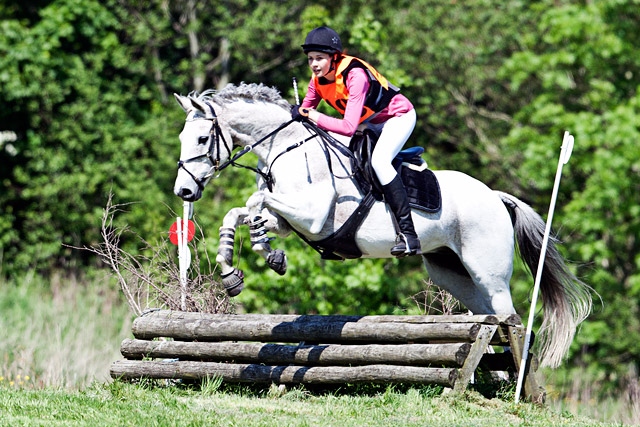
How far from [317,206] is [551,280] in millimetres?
2328

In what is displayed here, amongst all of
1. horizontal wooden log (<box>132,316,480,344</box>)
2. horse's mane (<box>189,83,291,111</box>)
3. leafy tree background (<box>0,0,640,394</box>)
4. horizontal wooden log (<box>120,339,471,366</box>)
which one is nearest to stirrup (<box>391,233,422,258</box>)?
horizontal wooden log (<box>132,316,480,344</box>)

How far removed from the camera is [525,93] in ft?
64.3

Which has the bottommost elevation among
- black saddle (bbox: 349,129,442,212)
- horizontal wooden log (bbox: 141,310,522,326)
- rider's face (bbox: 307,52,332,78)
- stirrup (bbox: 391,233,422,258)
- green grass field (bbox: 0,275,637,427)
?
green grass field (bbox: 0,275,637,427)

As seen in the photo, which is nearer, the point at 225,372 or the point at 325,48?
the point at 325,48

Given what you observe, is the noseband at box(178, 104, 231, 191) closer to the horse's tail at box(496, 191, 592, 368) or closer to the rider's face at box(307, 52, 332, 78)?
the rider's face at box(307, 52, 332, 78)

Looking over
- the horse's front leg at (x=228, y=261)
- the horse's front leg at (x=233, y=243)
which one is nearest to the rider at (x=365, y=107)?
the horse's front leg at (x=233, y=243)

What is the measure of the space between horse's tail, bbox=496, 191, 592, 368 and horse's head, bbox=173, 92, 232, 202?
2.38m

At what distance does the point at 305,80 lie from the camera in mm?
17078

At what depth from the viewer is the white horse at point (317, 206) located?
6363mm

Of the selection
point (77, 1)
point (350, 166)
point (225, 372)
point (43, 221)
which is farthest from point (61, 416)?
point (77, 1)

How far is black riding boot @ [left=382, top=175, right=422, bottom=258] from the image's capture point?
6586mm

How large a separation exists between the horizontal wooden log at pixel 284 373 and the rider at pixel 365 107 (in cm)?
83

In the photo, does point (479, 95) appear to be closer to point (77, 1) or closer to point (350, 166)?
point (77, 1)

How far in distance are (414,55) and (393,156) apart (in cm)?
1255
